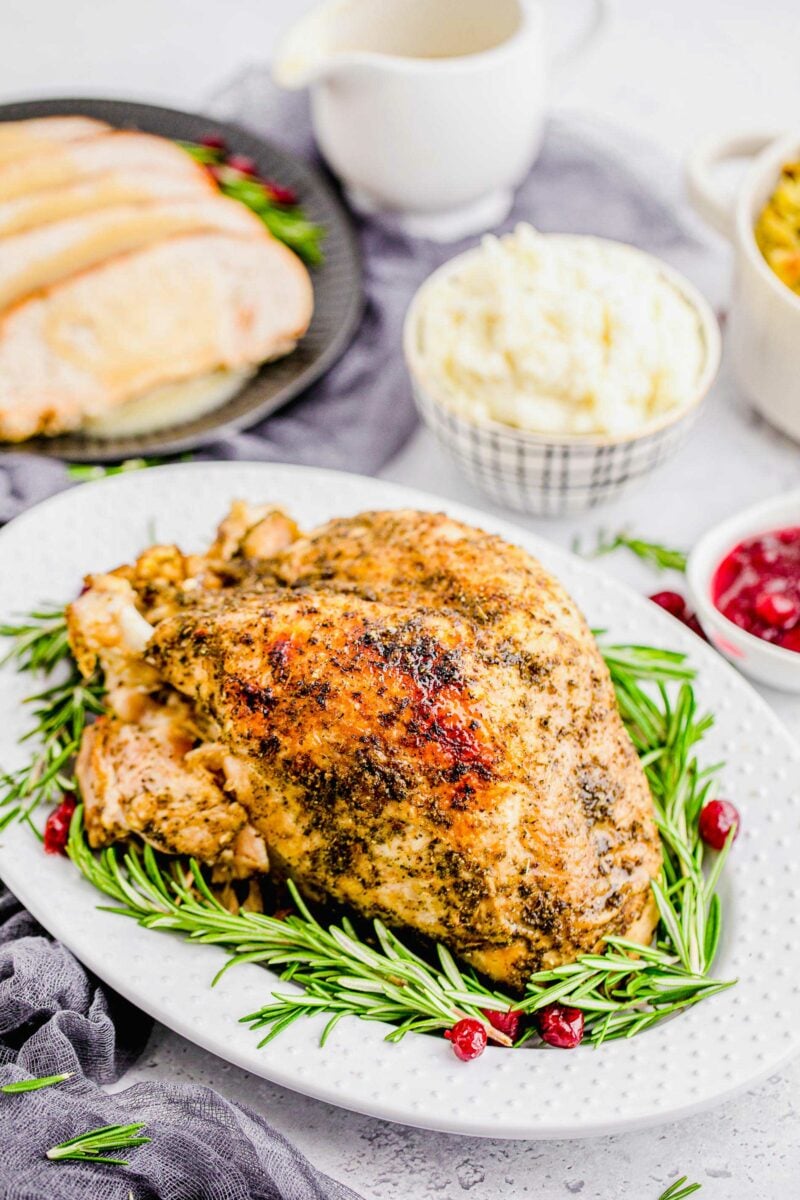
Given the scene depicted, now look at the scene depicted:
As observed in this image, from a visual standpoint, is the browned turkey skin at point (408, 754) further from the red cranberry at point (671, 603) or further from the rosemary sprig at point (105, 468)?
the rosemary sprig at point (105, 468)

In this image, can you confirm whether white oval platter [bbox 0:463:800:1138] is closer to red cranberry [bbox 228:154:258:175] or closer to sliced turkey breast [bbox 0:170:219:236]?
sliced turkey breast [bbox 0:170:219:236]

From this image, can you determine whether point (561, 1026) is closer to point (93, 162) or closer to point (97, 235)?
point (97, 235)

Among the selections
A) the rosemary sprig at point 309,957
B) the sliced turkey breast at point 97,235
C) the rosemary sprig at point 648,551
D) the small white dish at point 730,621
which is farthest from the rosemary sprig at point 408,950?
the sliced turkey breast at point 97,235

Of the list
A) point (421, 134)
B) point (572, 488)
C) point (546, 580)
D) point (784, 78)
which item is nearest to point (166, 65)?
point (421, 134)

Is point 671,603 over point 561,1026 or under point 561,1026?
under

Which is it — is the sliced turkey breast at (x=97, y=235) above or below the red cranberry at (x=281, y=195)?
above

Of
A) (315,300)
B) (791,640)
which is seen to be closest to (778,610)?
(791,640)

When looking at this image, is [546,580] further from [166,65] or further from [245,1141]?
[166,65]

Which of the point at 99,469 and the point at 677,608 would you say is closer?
the point at 677,608
